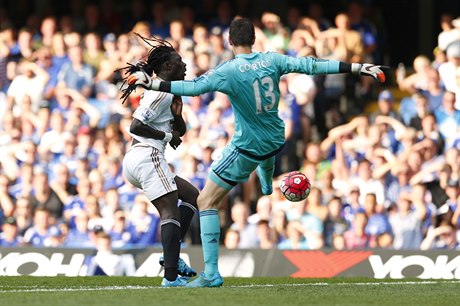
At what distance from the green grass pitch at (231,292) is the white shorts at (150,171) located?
2.94 ft

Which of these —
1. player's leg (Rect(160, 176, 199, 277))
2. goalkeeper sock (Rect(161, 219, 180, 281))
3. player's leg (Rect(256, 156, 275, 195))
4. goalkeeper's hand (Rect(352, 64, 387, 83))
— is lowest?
goalkeeper sock (Rect(161, 219, 180, 281))

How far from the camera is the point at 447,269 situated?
547 inches

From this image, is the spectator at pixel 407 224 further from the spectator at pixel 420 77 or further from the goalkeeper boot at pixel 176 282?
the goalkeeper boot at pixel 176 282

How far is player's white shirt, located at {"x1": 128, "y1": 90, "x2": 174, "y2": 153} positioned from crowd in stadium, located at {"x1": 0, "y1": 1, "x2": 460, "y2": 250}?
4.75 m

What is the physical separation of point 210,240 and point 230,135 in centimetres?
715

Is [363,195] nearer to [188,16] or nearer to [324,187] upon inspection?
[324,187]

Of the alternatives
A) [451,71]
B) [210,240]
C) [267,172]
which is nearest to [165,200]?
[210,240]

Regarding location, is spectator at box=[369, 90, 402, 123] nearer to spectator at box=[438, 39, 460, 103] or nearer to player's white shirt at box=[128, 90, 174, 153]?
spectator at box=[438, 39, 460, 103]

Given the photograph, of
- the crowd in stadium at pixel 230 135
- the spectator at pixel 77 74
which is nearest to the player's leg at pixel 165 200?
the crowd in stadium at pixel 230 135

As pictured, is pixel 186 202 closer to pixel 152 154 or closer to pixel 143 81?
pixel 152 154

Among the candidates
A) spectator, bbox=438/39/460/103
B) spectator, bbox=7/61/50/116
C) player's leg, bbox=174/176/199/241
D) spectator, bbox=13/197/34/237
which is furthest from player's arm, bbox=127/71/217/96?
spectator, bbox=7/61/50/116

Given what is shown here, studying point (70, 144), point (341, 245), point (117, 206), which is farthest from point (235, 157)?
point (70, 144)

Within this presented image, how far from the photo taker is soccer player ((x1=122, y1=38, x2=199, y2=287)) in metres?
11.4

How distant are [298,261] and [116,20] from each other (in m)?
9.25
